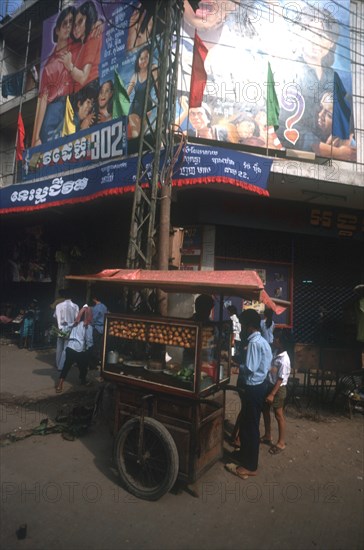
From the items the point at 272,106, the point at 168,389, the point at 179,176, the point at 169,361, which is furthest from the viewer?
the point at 272,106

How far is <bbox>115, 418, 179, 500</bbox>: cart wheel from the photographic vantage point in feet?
11.1

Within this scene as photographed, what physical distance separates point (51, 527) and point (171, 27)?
788 centimetres

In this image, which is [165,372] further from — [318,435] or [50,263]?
[50,263]

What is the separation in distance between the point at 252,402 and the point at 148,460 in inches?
53.8

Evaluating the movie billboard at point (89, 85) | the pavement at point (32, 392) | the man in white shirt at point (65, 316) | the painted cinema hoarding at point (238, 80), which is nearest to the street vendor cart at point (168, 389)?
the pavement at point (32, 392)

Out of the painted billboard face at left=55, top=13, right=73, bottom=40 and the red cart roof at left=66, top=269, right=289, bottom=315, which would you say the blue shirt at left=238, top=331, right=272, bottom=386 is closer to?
the red cart roof at left=66, top=269, right=289, bottom=315

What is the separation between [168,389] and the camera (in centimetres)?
361

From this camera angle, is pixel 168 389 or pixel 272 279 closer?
pixel 168 389

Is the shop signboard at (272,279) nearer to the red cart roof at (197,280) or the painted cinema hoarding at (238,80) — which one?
the painted cinema hoarding at (238,80)

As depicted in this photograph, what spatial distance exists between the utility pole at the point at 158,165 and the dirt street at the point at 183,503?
2.53 metres

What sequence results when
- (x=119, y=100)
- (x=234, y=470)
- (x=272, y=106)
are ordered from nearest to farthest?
1. (x=234, y=470)
2. (x=272, y=106)
3. (x=119, y=100)

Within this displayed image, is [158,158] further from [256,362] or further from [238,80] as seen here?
[238,80]

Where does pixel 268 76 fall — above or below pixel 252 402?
above

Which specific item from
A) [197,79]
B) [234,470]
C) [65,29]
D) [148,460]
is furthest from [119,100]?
[234,470]
